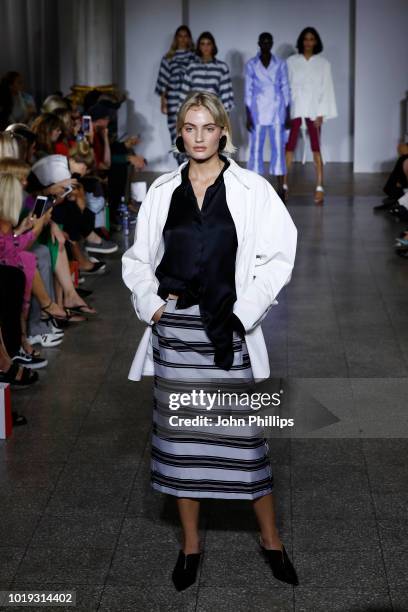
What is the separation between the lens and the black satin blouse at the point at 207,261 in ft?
10.6

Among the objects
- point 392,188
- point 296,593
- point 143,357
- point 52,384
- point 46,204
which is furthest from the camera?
point 392,188

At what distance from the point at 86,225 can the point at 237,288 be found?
177 inches

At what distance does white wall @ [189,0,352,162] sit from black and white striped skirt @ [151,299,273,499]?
11.1 m

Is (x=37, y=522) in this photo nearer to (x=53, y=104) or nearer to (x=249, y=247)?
(x=249, y=247)

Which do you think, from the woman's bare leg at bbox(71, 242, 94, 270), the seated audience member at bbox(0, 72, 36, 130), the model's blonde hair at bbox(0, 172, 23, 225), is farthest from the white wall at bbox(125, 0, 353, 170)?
the model's blonde hair at bbox(0, 172, 23, 225)

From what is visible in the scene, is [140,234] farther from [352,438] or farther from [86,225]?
[86,225]

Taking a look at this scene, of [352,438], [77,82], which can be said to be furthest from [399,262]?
[77,82]

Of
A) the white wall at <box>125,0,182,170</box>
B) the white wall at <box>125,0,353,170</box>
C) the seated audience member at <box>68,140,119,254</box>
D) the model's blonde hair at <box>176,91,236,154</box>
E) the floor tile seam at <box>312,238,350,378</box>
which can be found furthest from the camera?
the white wall at <box>125,0,353,170</box>

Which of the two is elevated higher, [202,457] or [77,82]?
[77,82]

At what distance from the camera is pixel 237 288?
3.33 meters

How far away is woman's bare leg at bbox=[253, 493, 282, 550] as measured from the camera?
3.37 m

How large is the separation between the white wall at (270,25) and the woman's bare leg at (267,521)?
36.7 ft

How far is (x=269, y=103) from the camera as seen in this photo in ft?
36.4

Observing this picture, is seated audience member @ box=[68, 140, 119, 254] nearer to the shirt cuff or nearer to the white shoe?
the white shoe
